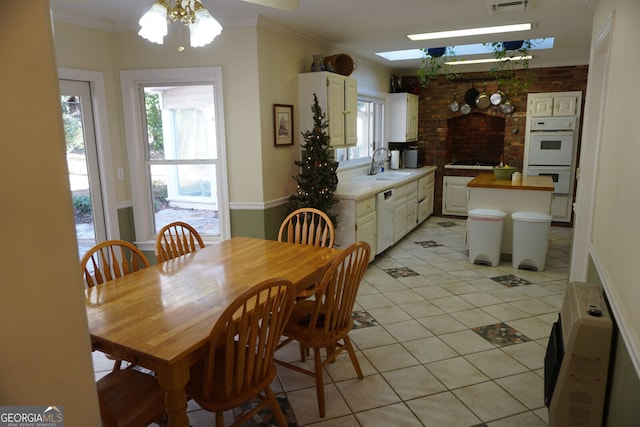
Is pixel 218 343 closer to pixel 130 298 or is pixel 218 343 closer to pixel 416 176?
pixel 130 298

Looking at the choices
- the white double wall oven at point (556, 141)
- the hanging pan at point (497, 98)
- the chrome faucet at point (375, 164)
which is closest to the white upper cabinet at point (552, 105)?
the white double wall oven at point (556, 141)

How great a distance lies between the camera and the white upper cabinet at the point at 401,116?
22.2 feet

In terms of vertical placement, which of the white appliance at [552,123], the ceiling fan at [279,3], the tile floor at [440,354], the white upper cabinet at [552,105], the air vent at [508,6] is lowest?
the tile floor at [440,354]

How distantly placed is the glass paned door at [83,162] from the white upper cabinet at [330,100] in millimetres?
1947

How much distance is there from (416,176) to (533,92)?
7.70 feet

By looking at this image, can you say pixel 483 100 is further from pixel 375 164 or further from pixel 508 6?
pixel 508 6

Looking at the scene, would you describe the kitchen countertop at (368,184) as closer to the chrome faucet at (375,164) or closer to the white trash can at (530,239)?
the chrome faucet at (375,164)

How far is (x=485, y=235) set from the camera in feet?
15.3

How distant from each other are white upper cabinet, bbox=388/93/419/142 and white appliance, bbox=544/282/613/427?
509 cm

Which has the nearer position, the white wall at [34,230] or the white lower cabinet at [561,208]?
the white wall at [34,230]

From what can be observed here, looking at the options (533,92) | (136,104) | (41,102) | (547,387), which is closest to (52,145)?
(41,102)

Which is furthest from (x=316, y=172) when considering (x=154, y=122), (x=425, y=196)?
(x=425, y=196)

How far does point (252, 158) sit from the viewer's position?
387 cm

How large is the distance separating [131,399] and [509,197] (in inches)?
171
